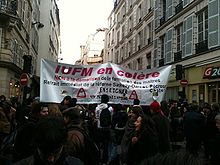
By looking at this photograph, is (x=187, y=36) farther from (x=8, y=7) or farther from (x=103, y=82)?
(x=103, y=82)

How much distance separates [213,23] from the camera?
19.5 m

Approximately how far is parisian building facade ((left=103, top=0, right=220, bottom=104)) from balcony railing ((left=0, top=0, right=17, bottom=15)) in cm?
1088

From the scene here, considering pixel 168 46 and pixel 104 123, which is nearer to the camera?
pixel 104 123

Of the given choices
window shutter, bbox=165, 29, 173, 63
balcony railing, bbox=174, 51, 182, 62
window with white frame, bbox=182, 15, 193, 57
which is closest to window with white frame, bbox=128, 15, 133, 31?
window shutter, bbox=165, 29, 173, 63

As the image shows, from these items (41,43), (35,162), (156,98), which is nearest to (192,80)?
(156,98)

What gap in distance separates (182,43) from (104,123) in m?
16.2

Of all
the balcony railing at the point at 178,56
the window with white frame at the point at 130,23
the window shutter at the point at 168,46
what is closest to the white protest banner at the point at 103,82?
the balcony railing at the point at 178,56

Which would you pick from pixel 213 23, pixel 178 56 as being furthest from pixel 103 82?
pixel 178 56

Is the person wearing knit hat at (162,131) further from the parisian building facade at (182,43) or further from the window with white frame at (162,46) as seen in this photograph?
the window with white frame at (162,46)

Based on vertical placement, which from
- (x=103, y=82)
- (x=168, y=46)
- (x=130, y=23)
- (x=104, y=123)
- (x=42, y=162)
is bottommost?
(x=104, y=123)

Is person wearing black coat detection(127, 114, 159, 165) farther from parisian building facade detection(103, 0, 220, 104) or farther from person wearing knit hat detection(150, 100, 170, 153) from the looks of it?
parisian building facade detection(103, 0, 220, 104)

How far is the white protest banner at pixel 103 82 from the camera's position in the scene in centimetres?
1034

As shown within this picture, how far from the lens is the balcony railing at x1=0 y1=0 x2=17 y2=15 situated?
23656 millimetres

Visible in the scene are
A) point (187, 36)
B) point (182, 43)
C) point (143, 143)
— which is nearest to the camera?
point (143, 143)
